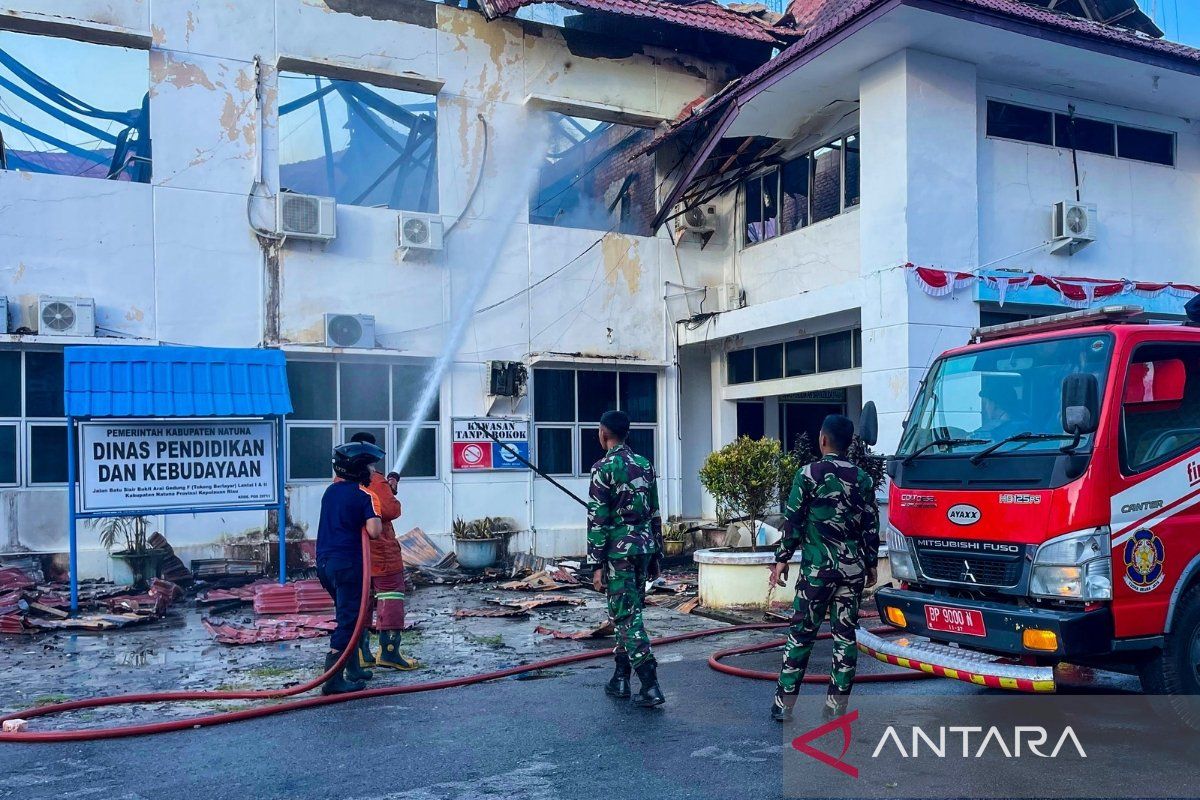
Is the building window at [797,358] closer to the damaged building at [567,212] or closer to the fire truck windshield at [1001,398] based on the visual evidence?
the damaged building at [567,212]

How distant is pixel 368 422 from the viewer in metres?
13.8

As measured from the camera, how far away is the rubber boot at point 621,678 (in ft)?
21.4

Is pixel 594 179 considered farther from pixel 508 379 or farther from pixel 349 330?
pixel 349 330

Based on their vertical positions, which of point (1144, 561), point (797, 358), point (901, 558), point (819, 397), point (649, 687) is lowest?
point (649, 687)

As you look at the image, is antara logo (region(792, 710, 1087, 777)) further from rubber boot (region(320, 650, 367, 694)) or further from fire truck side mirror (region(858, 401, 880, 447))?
rubber boot (region(320, 650, 367, 694))

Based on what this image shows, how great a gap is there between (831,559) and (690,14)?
38.4 feet

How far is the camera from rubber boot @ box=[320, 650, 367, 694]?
676 centimetres

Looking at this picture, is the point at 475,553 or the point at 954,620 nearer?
the point at 954,620

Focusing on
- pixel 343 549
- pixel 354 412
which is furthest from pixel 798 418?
pixel 343 549

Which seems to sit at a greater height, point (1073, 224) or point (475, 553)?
point (1073, 224)

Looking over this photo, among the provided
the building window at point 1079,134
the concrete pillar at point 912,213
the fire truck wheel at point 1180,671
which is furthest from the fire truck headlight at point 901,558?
the building window at point 1079,134

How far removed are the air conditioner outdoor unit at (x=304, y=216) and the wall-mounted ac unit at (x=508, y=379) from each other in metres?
2.98

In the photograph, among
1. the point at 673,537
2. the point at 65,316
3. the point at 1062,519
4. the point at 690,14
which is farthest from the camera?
the point at 690,14

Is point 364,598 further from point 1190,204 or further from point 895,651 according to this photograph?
point 1190,204
